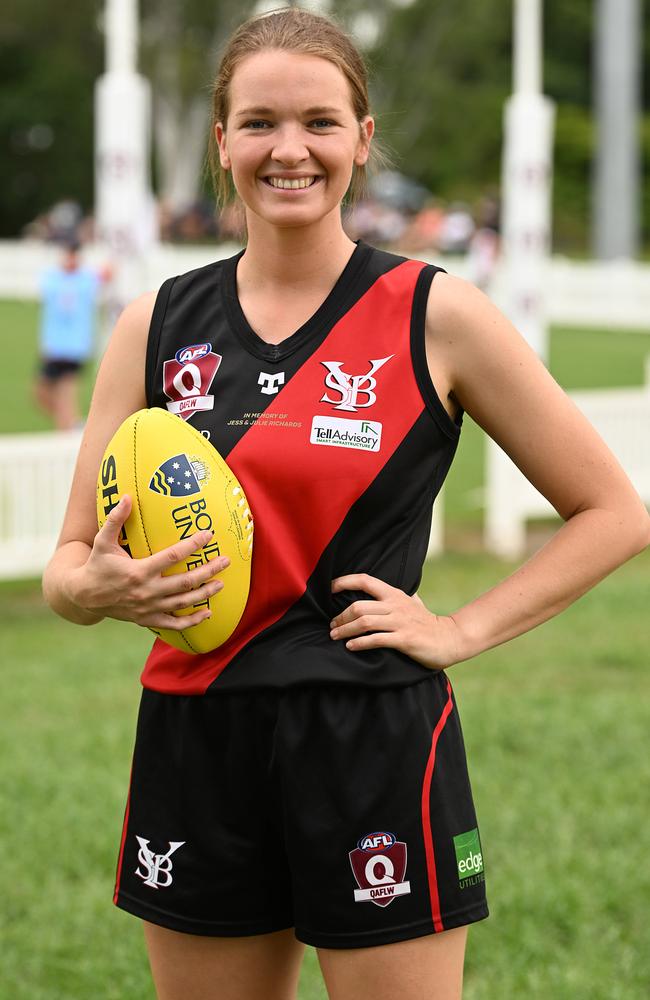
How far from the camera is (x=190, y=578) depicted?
7.82ft

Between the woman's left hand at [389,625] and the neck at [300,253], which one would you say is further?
the neck at [300,253]

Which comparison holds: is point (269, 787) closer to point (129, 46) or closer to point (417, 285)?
point (417, 285)

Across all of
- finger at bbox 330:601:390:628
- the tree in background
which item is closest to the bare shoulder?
finger at bbox 330:601:390:628

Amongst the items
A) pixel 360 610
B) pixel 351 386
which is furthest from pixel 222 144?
pixel 360 610

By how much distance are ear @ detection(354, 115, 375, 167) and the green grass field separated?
2664mm

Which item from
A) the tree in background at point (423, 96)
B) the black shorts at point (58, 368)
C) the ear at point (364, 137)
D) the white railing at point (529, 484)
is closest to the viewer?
the ear at point (364, 137)

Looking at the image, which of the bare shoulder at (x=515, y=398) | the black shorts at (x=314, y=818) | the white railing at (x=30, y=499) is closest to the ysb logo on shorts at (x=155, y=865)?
the black shorts at (x=314, y=818)

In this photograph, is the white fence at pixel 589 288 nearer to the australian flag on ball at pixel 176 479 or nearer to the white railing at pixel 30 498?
the white railing at pixel 30 498

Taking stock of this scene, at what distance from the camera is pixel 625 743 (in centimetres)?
652

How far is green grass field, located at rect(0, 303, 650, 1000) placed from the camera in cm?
454

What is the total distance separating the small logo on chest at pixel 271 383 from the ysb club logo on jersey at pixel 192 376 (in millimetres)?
98

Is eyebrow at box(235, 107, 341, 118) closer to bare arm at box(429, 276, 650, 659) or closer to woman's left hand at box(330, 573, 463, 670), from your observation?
bare arm at box(429, 276, 650, 659)

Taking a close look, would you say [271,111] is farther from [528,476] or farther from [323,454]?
[528,476]

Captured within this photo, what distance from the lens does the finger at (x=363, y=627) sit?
7.91 ft
